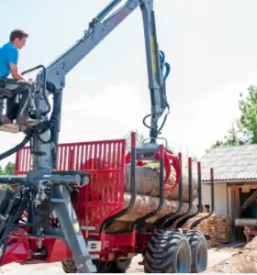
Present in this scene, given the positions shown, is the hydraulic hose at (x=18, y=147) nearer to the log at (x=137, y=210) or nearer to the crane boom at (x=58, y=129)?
the crane boom at (x=58, y=129)

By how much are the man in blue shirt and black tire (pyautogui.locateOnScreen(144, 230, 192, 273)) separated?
312cm

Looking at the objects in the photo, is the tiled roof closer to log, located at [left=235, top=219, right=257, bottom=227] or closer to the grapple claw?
log, located at [left=235, top=219, right=257, bottom=227]

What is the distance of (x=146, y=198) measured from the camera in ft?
25.6

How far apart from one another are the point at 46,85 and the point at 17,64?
0.86 m

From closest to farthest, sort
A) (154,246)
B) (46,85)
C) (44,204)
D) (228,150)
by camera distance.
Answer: (44,204), (46,85), (154,246), (228,150)

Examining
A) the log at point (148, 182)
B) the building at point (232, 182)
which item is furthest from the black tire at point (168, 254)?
the building at point (232, 182)

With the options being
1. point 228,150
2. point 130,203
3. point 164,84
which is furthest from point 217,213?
point 130,203

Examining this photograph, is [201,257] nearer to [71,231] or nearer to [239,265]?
[239,265]

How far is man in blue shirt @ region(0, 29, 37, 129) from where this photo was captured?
6191 millimetres

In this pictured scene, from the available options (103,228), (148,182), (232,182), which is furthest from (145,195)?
(232,182)

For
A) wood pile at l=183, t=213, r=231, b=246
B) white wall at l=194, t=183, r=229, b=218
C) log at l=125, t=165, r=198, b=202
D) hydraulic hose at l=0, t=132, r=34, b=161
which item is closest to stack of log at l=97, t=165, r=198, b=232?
log at l=125, t=165, r=198, b=202

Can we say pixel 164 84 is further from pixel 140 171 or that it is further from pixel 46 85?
pixel 46 85

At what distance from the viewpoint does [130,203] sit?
7.12 meters

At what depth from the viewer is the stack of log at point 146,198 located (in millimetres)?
7512
